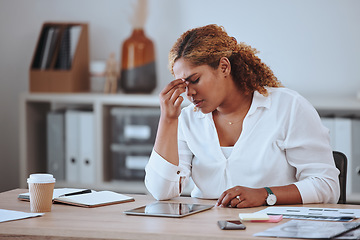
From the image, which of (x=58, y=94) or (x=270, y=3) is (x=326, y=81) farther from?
(x=58, y=94)

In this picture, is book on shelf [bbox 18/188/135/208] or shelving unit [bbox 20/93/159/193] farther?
shelving unit [bbox 20/93/159/193]

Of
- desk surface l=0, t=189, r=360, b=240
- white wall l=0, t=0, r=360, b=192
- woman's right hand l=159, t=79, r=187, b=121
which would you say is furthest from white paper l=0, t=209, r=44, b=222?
white wall l=0, t=0, r=360, b=192

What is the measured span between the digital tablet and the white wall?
76.8 inches

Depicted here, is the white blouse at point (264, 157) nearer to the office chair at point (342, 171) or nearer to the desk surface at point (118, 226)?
the office chair at point (342, 171)

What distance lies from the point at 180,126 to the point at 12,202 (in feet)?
2.08

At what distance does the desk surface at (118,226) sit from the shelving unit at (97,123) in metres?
1.78

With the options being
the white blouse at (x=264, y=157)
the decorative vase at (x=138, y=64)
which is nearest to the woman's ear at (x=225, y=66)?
the white blouse at (x=264, y=157)

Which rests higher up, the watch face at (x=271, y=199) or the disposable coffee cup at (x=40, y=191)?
the disposable coffee cup at (x=40, y=191)

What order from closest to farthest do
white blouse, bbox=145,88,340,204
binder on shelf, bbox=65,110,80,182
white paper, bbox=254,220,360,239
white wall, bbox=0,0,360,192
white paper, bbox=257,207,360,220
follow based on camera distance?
white paper, bbox=254,220,360,239, white paper, bbox=257,207,360,220, white blouse, bbox=145,88,340,204, white wall, bbox=0,0,360,192, binder on shelf, bbox=65,110,80,182

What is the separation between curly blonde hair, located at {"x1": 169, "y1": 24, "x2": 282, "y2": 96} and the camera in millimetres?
1964

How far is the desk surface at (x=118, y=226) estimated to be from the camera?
1.39 m

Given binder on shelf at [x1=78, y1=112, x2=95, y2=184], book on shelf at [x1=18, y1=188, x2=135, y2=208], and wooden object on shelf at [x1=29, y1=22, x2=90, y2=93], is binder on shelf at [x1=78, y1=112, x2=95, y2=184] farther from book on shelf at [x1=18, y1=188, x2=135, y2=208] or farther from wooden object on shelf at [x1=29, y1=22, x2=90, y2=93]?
book on shelf at [x1=18, y1=188, x2=135, y2=208]

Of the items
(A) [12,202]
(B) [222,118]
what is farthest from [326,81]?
(A) [12,202]

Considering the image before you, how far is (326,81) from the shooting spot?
3469mm
